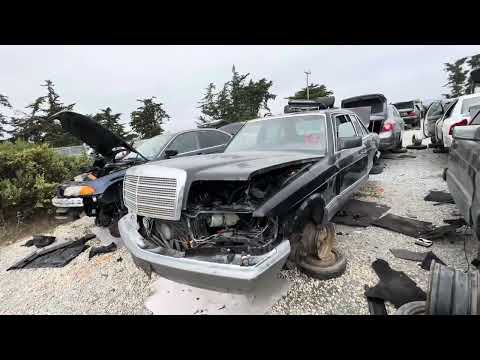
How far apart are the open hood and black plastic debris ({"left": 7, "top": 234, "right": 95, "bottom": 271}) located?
1694mm

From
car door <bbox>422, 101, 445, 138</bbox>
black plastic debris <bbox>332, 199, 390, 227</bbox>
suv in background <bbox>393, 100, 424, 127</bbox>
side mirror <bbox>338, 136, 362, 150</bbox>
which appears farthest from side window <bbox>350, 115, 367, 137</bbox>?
suv in background <bbox>393, 100, 424, 127</bbox>

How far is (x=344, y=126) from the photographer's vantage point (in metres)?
4.00

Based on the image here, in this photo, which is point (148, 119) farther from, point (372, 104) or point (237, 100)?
point (372, 104)

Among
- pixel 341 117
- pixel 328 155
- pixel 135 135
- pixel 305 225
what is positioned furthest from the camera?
pixel 135 135

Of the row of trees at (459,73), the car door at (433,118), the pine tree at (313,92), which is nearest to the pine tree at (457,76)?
the row of trees at (459,73)

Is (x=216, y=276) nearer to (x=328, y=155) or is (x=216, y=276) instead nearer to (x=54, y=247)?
(x=328, y=155)

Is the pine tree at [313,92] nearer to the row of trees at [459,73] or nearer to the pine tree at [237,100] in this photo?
the pine tree at [237,100]

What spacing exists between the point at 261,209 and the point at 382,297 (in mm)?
1413

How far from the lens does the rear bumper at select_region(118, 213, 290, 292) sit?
1687mm

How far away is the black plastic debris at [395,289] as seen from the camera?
2.21 meters
